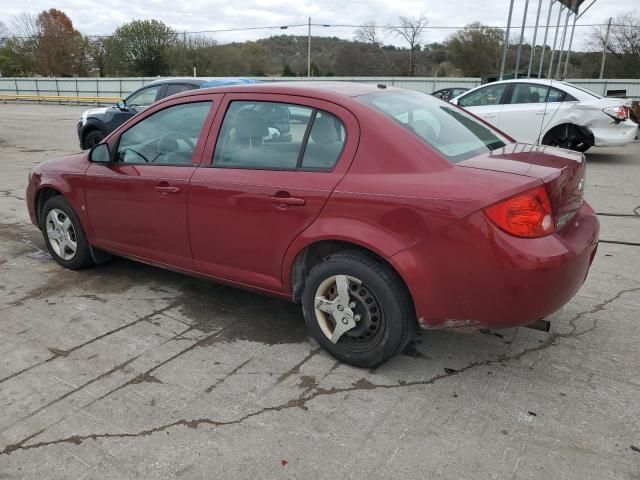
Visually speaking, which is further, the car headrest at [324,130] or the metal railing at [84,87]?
the metal railing at [84,87]

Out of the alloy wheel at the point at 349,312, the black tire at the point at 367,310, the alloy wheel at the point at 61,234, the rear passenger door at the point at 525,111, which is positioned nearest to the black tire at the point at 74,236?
the alloy wheel at the point at 61,234

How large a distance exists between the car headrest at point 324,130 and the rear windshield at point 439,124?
246 mm

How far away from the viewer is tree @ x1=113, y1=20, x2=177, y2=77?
55781mm

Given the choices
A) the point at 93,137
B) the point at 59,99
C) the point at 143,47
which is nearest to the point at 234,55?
the point at 143,47

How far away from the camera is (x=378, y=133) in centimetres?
294

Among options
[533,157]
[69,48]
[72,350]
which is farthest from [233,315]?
[69,48]

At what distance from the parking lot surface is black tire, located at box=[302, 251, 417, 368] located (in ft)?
0.46

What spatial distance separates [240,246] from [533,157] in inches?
73.2

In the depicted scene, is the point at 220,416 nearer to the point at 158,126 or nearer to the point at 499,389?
the point at 499,389

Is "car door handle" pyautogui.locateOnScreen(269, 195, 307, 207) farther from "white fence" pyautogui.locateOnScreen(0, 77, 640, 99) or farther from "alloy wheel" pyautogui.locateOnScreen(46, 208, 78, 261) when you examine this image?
"white fence" pyautogui.locateOnScreen(0, 77, 640, 99)

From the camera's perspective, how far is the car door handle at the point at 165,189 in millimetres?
3644

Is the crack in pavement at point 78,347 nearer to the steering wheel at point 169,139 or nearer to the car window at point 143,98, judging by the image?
the steering wheel at point 169,139

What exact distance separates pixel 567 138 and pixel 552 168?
8.37 meters

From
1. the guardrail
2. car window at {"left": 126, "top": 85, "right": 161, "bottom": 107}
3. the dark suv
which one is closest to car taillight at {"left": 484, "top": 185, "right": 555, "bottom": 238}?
the dark suv
